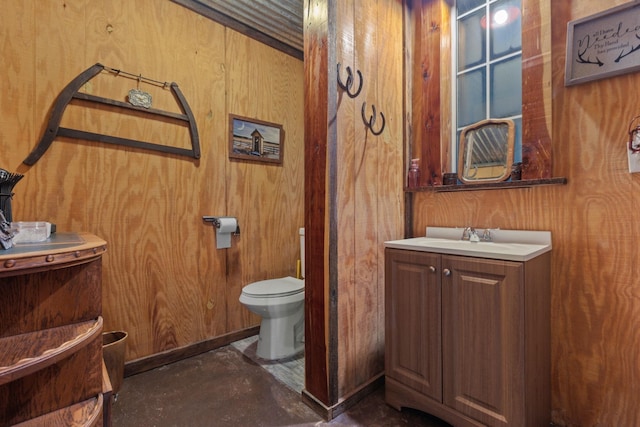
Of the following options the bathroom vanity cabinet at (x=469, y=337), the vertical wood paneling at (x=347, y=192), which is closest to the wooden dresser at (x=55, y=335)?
the vertical wood paneling at (x=347, y=192)

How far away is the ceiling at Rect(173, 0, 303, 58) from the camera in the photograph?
2.26 m

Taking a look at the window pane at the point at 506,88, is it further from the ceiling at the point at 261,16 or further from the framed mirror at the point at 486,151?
the ceiling at the point at 261,16

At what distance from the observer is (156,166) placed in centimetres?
206

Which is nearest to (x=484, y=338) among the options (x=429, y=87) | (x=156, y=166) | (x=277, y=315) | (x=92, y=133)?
(x=277, y=315)

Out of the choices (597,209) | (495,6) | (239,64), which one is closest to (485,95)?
(495,6)

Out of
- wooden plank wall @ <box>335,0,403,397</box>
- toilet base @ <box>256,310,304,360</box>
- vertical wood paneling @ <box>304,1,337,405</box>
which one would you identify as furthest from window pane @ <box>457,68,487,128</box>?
toilet base @ <box>256,310,304,360</box>

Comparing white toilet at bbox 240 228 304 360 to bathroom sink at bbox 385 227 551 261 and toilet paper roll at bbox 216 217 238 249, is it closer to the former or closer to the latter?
toilet paper roll at bbox 216 217 238 249

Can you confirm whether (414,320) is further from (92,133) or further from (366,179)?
(92,133)

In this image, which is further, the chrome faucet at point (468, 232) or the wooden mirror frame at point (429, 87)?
the wooden mirror frame at point (429, 87)

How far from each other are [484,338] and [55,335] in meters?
1.56

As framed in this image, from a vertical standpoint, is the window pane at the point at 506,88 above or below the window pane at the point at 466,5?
below

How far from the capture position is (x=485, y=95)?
176 centimetres

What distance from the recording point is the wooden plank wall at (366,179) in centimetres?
160

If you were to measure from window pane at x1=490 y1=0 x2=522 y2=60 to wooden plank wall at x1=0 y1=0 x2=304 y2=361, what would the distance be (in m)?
1.69
